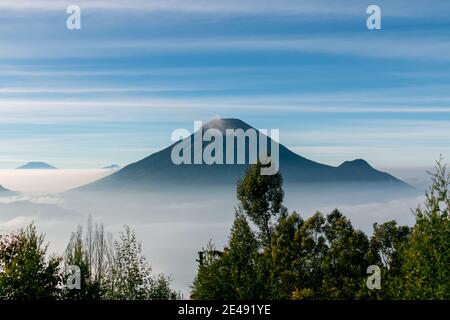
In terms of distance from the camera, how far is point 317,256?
60.7 meters

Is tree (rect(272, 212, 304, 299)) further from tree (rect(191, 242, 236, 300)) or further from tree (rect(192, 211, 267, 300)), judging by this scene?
tree (rect(191, 242, 236, 300))

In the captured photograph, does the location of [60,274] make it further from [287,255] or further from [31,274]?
[287,255]

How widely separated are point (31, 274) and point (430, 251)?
2331 centimetres

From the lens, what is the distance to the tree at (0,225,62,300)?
45.1 m

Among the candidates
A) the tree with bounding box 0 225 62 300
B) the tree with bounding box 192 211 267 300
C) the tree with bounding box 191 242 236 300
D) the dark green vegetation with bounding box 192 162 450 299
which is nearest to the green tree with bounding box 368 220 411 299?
the dark green vegetation with bounding box 192 162 450 299

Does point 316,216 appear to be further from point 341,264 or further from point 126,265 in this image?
point 126,265

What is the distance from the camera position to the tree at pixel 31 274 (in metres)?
45.1

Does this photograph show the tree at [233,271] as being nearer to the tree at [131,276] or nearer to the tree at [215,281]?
the tree at [215,281]

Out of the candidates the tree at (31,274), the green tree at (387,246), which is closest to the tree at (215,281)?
the tree at (31,274)

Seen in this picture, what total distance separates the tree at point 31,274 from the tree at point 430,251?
21.1 meters

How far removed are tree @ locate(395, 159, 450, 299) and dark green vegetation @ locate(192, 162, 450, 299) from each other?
2.2 inches

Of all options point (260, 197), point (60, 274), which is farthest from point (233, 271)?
point (260, 197)

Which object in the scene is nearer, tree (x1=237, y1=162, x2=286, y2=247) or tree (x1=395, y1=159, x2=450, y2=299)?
tree (x1=395, y1=159, x2=450, y2=299)

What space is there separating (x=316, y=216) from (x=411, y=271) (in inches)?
725
